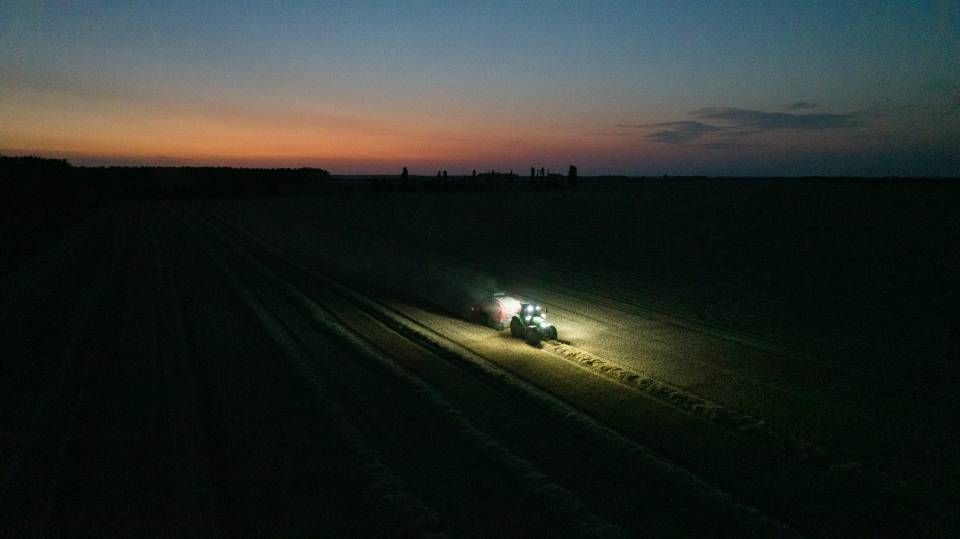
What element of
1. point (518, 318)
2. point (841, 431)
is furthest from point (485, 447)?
point (518, 318)

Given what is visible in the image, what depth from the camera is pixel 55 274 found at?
2030 centimetres

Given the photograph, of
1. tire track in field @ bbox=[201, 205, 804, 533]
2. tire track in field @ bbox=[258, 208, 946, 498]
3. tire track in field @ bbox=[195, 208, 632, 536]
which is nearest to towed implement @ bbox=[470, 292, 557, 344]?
tire track in field @ bbox=[201, 205, 804, 533]

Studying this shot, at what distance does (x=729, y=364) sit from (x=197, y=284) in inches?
576

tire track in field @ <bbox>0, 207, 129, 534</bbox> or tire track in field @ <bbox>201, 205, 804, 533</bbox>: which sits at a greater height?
tire track in field @ <bbox>201, 205, 804, 533</bbox>

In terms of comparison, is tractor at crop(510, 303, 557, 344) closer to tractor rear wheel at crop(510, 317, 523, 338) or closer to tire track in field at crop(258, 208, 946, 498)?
tractor rear wheel at crop(510, 317, 523, 338)

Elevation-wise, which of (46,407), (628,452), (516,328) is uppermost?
(516,328)

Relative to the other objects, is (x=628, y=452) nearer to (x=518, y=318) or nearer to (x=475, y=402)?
(x=475, y=402)

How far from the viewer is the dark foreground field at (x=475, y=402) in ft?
19.9

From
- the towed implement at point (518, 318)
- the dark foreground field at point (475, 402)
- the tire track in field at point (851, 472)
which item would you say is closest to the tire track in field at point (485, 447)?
the dark foreground field at point (475, 402)

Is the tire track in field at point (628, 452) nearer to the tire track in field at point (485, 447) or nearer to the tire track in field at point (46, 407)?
the tire track in field at point (485, 447)

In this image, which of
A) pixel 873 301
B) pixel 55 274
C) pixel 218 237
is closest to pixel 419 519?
pixel 873 301

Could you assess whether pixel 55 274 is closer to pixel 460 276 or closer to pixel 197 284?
pixel 197 284

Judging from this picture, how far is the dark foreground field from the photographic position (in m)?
6.05

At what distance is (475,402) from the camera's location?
29.1 feet
